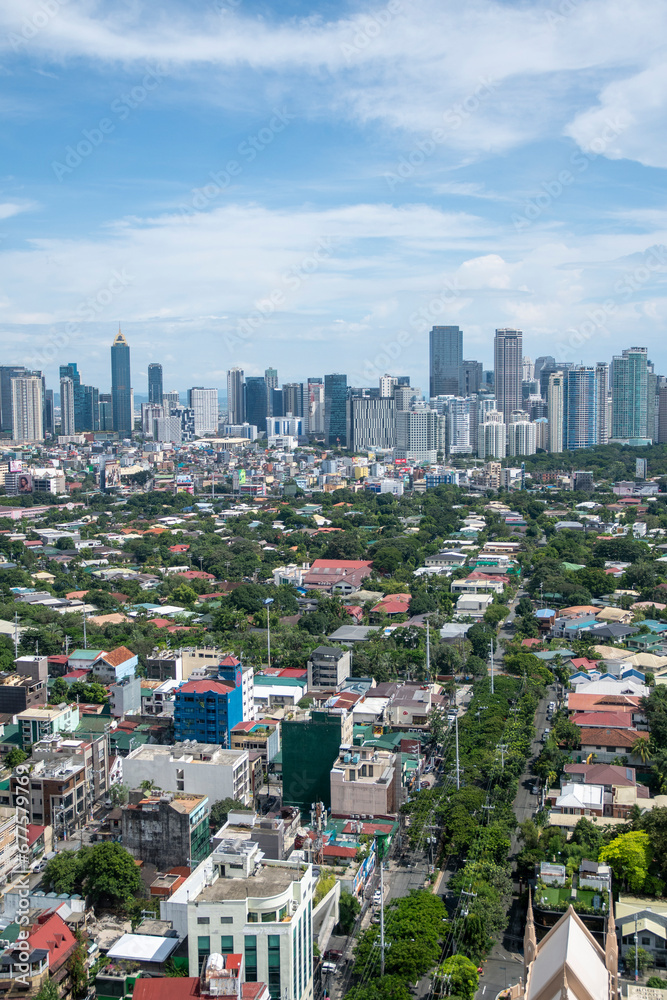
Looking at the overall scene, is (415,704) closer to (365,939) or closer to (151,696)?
(151,696)

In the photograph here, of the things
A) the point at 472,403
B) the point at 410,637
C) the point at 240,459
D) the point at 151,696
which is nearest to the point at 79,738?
the point at 151,696

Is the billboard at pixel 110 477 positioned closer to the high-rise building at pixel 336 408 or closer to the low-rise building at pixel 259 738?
the high-rise building at pixel 336 408

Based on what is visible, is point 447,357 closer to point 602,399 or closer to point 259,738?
point 602,399

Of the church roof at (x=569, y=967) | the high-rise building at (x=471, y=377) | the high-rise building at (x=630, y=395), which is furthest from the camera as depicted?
the high-rise building at (x=471, y=377)

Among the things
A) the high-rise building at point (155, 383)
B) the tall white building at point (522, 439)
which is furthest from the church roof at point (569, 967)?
the high-rise building at point (155, 383)

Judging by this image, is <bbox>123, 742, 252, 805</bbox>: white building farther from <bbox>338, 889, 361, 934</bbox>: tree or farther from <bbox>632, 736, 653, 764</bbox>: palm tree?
<bbox>632, 736, 653, 764</bbox>: palm tree

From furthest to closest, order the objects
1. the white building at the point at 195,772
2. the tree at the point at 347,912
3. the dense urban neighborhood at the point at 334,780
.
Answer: the white building at the point at 195,772, the tree at the point at 347,912, the dense urban neighborhood at the point at 334,780

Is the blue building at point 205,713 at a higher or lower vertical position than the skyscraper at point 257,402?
lower

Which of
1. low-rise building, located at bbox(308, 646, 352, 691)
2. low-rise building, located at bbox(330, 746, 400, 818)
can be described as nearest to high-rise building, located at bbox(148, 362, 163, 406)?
low-rise building, located at bbox(308, 646, 352, 691)
